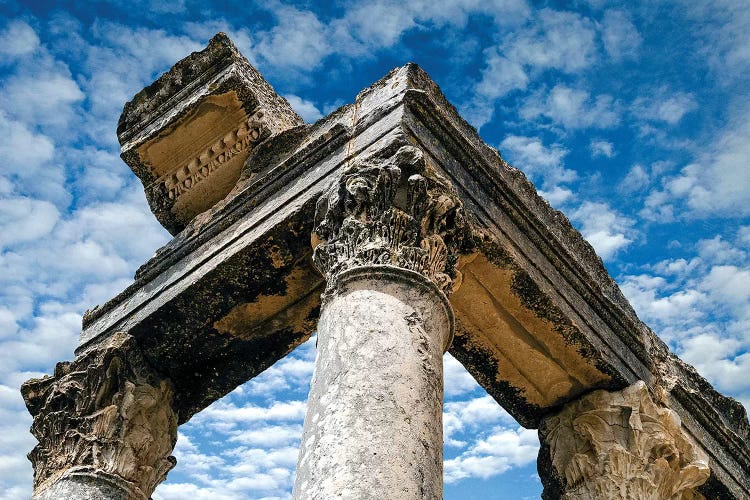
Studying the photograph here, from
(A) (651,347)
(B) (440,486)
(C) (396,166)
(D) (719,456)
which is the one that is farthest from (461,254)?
(D) (719,456)

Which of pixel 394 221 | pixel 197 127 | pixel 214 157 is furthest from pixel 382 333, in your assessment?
pixel 197 127

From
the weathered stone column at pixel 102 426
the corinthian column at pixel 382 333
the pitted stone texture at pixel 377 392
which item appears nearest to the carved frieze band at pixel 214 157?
the weathered stone column at pixel 102 426

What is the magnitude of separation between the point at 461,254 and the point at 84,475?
4.41 m

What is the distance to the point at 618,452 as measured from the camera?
8.80 metres

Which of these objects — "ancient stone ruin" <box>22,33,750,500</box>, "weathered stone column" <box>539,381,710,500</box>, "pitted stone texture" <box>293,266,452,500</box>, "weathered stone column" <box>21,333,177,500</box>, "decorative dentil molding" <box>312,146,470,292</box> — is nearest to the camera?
"pitted stone texture" <box>293,266,452,500</box>

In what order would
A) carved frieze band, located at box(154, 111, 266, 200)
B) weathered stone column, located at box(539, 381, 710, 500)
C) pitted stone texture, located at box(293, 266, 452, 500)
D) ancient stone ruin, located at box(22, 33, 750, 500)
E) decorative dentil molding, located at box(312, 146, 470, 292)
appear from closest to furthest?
1. pitted stone texture, located at box(293, 266, 452, 500)
2. decorative dentil molding, located at box(312, 146, 470, 292)
3. ancient stone ruin, located at box(22, 33, 750, 500)
4. weathered stone column, located at box(539, 381, 710, 500)
5. carved frieze band, located at box(154, 111, 266, 200)

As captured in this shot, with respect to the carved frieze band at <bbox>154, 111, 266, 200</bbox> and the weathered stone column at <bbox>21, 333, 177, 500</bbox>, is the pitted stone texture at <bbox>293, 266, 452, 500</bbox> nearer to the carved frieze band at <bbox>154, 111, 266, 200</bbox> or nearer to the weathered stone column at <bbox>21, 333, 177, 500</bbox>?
the weathered stone column at <bbox>21, 333, 177, 500</bbox>

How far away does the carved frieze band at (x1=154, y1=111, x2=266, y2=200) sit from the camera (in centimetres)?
962

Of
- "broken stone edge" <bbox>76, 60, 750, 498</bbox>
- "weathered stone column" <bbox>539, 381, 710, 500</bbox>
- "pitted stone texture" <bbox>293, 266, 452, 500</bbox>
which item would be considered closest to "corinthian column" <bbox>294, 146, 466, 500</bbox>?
"pitted stone texture" <bbox>293, 266, 452, 500</bbox>

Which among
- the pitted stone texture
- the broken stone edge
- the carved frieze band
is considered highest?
the carved frieze band

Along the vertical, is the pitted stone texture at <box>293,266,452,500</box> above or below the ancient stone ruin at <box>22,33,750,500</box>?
below

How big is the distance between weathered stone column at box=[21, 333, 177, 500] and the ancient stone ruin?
2cm

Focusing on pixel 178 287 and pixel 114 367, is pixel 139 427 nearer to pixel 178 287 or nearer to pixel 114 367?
pixel 114 367

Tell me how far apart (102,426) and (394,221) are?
402cm
